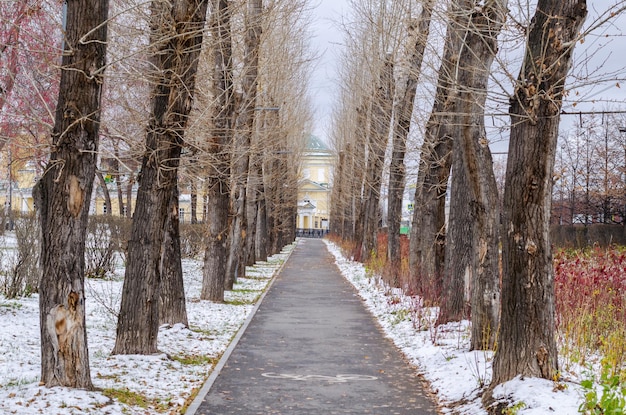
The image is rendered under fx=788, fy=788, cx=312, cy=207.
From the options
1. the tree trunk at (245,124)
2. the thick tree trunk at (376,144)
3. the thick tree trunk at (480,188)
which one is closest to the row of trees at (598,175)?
the thick tree trunk at (376,144)

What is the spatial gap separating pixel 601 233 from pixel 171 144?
31.8 metres

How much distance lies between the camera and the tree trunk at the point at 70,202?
7.84 metres

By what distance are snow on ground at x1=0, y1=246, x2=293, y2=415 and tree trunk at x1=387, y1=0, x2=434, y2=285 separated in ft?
23.9

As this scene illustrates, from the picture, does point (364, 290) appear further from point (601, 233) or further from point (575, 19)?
point (601, 233)

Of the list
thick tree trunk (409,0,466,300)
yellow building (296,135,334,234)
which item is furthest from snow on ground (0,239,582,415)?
yellow building (296,135,334,234)

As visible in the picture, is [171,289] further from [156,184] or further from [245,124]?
[245,124]

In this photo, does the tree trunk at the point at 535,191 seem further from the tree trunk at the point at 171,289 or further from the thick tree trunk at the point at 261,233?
the thick tree trunk at the point at 261,233

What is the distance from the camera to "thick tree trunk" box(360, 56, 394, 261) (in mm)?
23967

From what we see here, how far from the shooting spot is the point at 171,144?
1068cm

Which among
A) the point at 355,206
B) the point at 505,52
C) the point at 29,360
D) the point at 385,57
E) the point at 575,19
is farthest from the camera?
the point at 355,206

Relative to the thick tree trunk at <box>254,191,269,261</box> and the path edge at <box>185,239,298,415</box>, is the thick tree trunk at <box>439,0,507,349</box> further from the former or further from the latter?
the thick tree trunk at <box>254,191,269,261</box>

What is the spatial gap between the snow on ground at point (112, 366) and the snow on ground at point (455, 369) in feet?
9.79

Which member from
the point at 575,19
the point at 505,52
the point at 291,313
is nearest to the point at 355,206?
the point at 291,313

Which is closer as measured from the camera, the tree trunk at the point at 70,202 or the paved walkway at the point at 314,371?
the tree trunk at the point at 70,202
